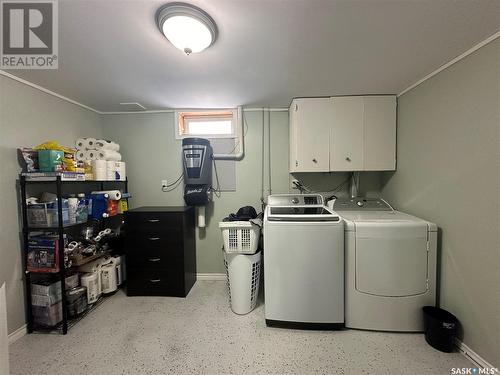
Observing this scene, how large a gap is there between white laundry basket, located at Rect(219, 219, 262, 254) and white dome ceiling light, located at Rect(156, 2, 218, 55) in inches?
55.3

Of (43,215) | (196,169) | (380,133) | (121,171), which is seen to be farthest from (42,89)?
(380,133)

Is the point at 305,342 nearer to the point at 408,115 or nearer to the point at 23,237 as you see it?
the point at 408,115

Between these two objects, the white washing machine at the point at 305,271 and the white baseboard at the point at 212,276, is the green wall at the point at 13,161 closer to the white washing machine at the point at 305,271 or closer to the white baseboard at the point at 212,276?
the white baseboard at the point at 212,276

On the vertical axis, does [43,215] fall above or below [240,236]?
above

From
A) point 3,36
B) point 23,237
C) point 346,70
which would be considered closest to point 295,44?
point 346,70

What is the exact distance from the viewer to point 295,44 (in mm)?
1364

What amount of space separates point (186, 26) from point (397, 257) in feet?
7.09

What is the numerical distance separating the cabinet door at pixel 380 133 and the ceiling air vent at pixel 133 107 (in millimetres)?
2543

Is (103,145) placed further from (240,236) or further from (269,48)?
(269,48)

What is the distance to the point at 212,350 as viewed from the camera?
5.05 ft

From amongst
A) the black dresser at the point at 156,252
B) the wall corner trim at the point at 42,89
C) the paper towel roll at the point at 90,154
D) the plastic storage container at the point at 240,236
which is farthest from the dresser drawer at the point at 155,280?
the wall corner trim at the point at 42,89

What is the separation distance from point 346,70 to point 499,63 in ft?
2.87

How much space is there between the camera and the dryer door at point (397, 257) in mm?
1641

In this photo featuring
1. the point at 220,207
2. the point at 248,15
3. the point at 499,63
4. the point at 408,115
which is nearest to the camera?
the point at 248,15
